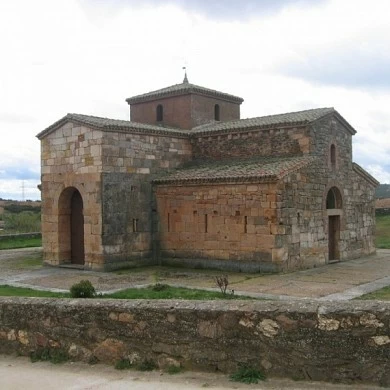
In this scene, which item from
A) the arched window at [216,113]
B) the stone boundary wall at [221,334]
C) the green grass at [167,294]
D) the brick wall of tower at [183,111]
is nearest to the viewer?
the stone boundary wall at [221,334]

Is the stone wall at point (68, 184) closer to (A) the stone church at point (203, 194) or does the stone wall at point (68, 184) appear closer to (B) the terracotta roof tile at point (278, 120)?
(A) the stone church at point (203, 194)

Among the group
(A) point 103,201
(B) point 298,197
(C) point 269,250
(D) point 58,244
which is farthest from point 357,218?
(D) point 58,244

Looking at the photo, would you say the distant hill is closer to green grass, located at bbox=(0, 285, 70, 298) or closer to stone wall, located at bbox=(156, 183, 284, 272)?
stone wall, located at bbox=(156, 183, 284, 272)

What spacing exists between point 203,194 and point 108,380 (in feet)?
38.5

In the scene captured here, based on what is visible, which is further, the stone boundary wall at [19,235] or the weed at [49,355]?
the stone boundary wall at [19,235]

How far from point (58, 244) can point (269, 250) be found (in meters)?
7.26

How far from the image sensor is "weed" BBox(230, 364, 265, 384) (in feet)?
16.8

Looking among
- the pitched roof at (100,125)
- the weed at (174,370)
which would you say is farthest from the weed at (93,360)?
the pitched roof at (100,125)

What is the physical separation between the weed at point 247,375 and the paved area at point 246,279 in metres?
6.43

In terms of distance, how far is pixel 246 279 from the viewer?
1445cm

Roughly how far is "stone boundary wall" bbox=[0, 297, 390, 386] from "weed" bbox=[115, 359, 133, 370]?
0.17 ft

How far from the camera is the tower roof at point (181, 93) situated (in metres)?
22.4

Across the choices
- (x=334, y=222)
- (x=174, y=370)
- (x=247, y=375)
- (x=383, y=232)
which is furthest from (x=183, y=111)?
(x=247, y=375)

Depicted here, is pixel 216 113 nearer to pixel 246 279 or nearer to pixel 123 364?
pixel 246 279
